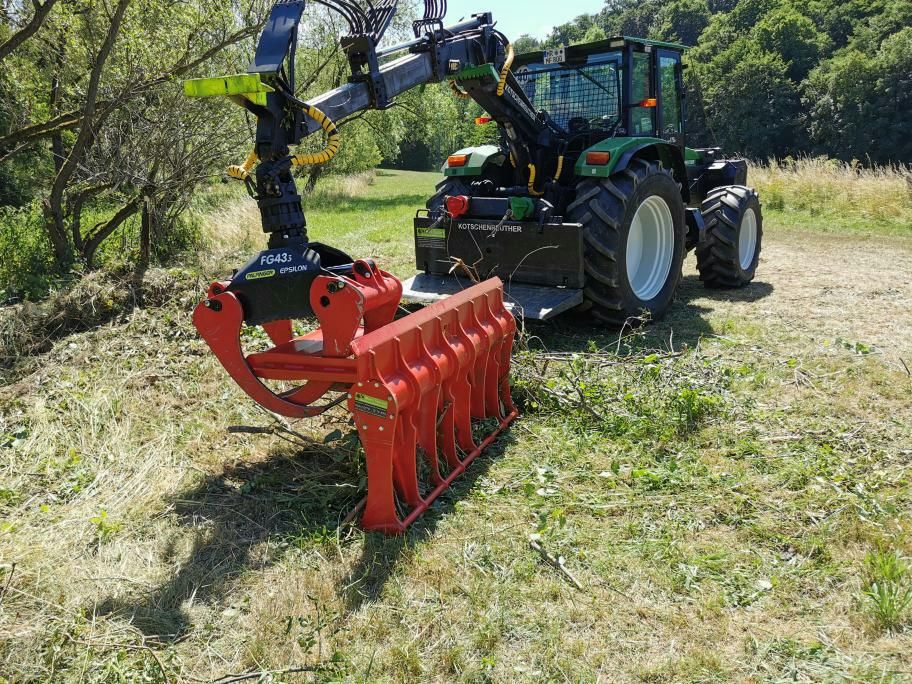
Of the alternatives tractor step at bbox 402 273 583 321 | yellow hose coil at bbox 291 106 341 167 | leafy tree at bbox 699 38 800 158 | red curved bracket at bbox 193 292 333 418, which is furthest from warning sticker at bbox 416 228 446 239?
leafy tree at bbox 699 38 800 158

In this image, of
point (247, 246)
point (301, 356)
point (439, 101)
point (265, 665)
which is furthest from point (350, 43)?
point (439, 101)

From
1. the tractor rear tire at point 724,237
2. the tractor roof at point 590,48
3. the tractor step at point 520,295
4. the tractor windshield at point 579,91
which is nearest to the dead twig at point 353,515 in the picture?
the tractor step at point 520,295

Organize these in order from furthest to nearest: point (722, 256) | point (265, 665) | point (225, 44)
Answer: point (722, 256), point (225, 44), point (265, 665)

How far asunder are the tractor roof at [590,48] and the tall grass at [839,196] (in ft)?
23.2

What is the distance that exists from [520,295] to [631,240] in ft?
4.03

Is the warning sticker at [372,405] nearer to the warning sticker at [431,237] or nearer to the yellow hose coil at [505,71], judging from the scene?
the yellow hose coil at [505,71]

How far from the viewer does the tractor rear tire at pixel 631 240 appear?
506cm

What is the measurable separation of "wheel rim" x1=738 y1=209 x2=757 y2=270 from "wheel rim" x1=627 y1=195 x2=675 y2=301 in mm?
1736

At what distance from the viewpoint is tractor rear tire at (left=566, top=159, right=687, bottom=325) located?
5059 millimetres

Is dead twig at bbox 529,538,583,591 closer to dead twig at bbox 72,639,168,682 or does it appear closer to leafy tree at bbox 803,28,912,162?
dead twig at bbox 72,639,168,682

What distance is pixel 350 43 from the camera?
136 inches

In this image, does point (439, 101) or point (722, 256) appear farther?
point (439, 101)

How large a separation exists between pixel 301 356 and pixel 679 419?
2012 mm

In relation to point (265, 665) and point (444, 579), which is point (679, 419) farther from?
point (265, 665)
